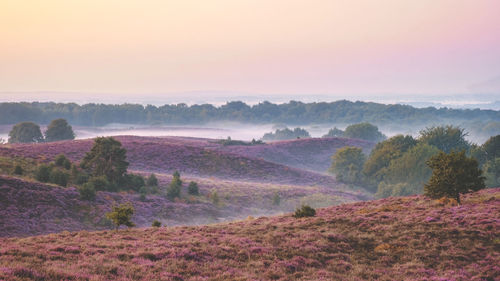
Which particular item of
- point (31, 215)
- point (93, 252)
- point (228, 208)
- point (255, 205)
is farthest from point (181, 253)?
point (255, 205)

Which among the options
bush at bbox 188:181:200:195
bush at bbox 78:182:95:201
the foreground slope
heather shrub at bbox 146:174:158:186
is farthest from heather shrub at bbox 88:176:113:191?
the foreground slope

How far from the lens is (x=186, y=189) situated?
2525 inches

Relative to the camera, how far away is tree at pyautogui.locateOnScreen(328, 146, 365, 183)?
102 meters

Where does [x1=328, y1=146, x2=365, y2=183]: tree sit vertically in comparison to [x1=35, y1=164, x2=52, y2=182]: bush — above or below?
below

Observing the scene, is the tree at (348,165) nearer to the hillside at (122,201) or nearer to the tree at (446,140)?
the tree at (446,140)

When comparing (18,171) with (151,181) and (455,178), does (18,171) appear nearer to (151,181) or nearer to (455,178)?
(151,181)

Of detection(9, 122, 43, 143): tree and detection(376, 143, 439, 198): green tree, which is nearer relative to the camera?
detection(376, 143, 439, 198): green tree

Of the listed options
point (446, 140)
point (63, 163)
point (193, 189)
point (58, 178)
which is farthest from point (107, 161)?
point (446, 140)

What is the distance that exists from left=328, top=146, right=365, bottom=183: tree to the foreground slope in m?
71.8

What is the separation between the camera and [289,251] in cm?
2200

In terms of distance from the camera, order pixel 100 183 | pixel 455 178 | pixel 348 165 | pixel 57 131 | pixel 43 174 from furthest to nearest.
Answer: pixel 57 131 → pixel 348 165 → pixel 100 183 → pixel 43 174 → pixel 455 178

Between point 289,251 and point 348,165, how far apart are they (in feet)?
283

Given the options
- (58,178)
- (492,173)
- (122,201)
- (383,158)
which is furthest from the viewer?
(383,158)

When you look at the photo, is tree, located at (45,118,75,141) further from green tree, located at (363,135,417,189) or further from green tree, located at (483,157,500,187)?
green tree, located at (483,157,500,187)
